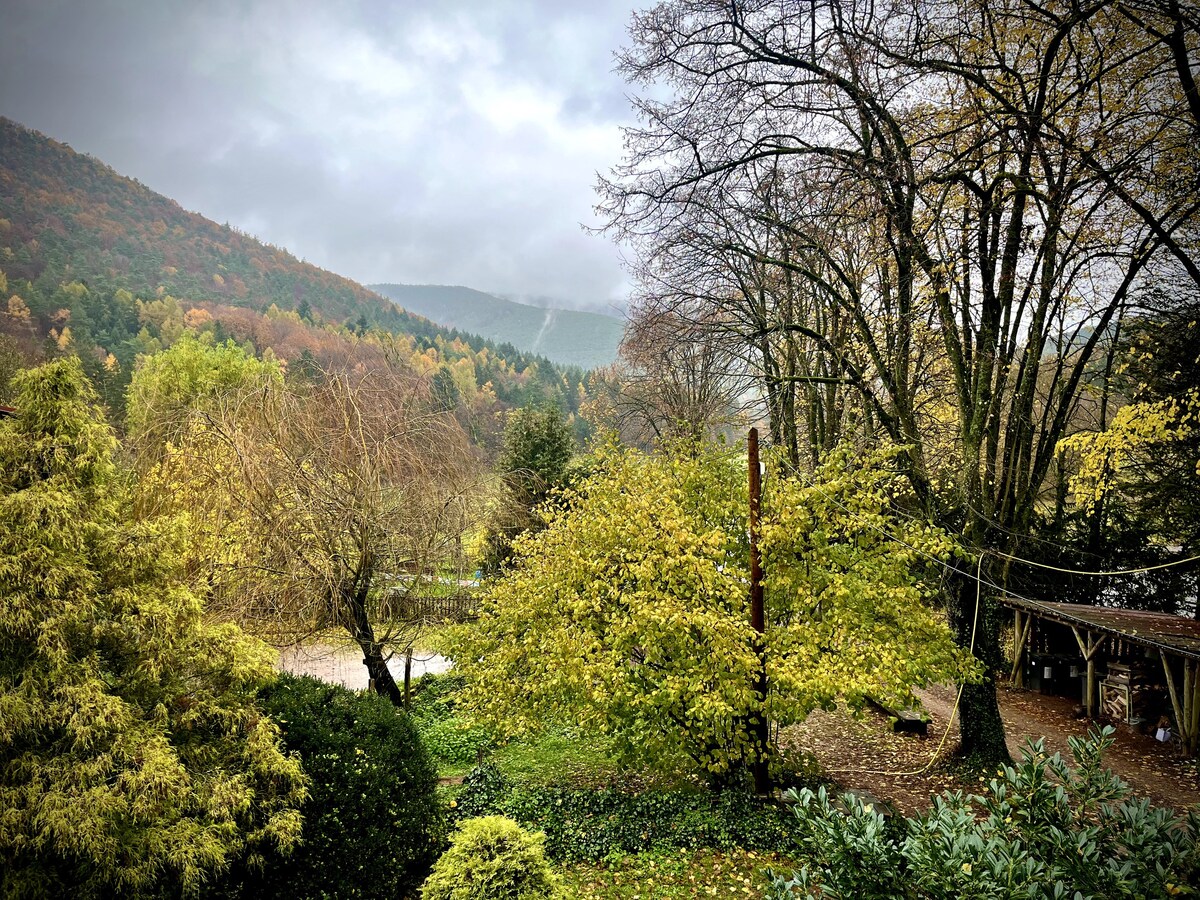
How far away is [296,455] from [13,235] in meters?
70.9

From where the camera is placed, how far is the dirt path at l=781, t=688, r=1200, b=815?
8.61m

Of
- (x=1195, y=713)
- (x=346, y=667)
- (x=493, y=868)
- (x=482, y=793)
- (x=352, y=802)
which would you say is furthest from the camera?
(x=346, y=667)

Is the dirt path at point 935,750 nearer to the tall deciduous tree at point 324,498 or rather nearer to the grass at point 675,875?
the grass at point 675,875

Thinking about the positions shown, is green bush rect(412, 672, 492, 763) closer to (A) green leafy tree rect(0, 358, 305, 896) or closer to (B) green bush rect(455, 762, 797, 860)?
(B) green bush rect(455, 762, 797, 860)

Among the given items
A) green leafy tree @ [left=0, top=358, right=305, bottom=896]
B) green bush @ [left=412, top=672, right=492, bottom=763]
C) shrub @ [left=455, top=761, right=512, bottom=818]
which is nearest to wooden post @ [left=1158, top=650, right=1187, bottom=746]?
shrub @ [left=455, top=761, right=512, bottom=818]

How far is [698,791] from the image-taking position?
8.18 metres

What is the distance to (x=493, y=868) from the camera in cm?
476

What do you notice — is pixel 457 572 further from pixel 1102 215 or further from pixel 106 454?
pixel 1102 215

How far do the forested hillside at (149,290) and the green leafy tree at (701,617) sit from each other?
28.4m

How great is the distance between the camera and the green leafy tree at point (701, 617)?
6996mm

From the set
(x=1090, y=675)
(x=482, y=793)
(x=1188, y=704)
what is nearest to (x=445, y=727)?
(x=482, y=793)

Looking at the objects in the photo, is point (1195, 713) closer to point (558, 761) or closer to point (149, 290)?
point (558, 761)

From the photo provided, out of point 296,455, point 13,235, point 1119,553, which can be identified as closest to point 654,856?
point 296,455

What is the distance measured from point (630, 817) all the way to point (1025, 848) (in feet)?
15.7
